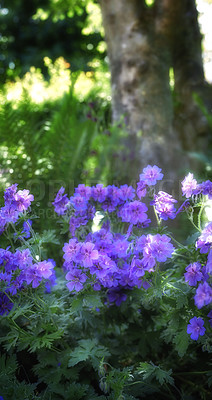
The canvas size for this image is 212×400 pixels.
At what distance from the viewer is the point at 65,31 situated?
11781 millimetres

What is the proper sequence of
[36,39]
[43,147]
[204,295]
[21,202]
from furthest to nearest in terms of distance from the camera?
[36,39] → [43,147] → [21,202] → [204,295]

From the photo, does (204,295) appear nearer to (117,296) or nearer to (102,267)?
(102,267)

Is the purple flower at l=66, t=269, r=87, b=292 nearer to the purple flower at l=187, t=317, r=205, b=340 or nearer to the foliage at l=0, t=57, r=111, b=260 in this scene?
the purple flower at l=187, t=317, r=205, b=340

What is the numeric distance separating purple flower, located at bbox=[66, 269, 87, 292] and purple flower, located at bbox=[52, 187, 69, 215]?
12.0 inches

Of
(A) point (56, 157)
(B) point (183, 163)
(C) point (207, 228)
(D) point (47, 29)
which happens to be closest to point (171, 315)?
(C) point (207, 228)

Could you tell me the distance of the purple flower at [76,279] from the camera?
43.9 inches

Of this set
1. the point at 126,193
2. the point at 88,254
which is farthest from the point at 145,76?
the point at 88,254

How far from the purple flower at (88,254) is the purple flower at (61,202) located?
290 mm


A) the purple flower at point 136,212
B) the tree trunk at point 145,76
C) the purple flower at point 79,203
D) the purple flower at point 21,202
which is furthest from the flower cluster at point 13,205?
the tree trunk at point 145,76

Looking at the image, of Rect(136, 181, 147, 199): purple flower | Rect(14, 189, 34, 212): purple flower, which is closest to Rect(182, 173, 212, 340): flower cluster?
Rect(136, 181, 147, 199): purple flower

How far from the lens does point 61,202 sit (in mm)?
1384

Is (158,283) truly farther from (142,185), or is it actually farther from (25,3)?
(25,3)

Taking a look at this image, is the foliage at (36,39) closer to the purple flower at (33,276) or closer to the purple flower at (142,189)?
the purple flower at (142,189)

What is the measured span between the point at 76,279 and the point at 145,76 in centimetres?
227
